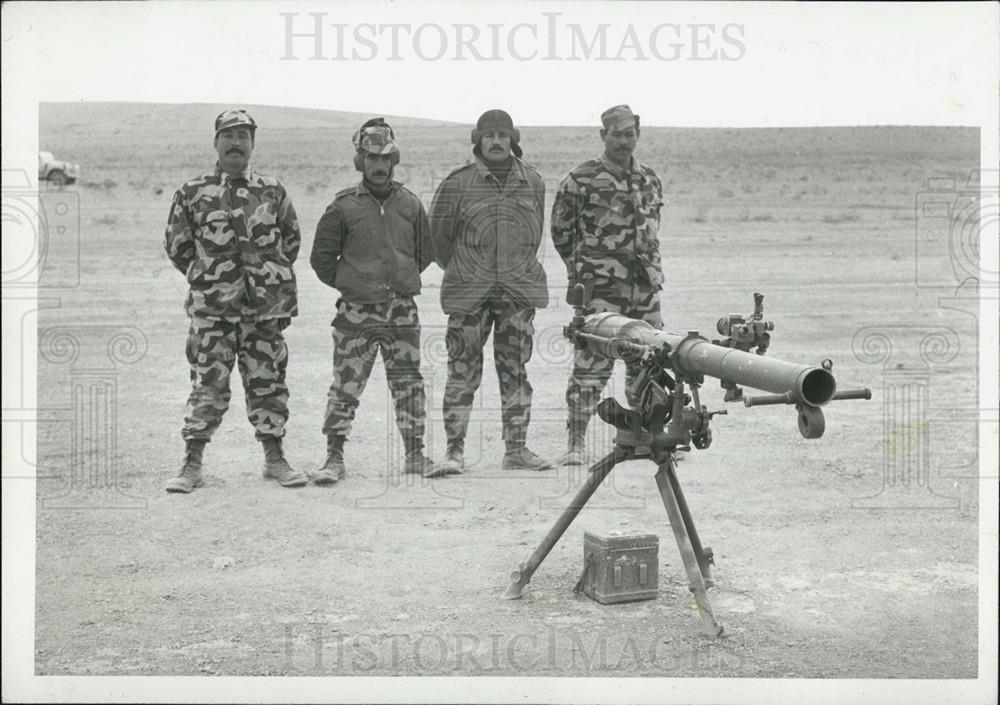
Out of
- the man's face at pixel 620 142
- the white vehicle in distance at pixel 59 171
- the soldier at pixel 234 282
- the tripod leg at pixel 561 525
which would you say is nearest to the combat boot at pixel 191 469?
the soldier at pixel 234 282

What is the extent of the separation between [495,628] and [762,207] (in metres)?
15.5

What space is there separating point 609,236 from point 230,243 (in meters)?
2.69

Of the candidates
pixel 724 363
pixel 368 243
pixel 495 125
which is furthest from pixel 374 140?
pixel 724 363

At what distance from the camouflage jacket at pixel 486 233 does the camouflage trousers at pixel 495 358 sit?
0.40ft

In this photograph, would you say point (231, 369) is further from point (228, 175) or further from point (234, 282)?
point (228, 175)

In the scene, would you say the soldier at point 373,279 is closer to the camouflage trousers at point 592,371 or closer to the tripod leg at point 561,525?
the camouflage trousers at point 592,371

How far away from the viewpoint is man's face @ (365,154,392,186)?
7.81 m

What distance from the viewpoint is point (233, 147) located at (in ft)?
25.0

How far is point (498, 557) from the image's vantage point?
22.9 ft

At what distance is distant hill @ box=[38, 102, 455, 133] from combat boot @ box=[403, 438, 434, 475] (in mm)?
2260

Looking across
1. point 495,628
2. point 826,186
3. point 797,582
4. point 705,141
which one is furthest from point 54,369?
point 826,186

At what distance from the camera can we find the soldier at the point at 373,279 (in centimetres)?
793

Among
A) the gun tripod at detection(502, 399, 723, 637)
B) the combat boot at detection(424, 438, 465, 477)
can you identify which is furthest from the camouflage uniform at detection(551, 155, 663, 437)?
the gun tripod at detection(502, 399, 723, 637)

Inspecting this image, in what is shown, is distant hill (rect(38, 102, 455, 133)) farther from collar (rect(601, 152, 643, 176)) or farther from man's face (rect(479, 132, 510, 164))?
collar (rect(601, 152, 643, 176))
